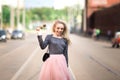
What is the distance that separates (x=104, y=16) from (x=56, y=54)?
243 feet

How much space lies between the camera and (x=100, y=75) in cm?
1683

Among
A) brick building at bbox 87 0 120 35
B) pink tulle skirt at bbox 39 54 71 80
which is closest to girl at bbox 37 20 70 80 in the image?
pink tulle skirt at bbox 39 54 71 80

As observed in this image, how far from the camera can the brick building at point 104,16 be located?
71.1 m

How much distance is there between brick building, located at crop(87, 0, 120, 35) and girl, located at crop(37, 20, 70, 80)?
2321 inches

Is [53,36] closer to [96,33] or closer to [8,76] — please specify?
[8,76]

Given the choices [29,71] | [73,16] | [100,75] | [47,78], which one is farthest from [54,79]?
[73,16]

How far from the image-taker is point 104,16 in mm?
82688

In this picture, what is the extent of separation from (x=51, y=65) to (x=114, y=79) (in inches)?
270

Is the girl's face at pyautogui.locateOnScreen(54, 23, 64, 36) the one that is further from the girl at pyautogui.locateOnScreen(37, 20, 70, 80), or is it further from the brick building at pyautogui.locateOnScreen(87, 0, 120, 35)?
the brick building at pyautogui.locateOnScreen(87, 0, 120, 35)

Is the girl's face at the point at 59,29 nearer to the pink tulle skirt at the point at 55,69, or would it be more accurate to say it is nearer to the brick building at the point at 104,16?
the pink tulle skirt at the point at 55,69

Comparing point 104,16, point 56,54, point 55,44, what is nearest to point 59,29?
point 55,44

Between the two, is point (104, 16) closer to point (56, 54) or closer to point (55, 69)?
point (56, 54)

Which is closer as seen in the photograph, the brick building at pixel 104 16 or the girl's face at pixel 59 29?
the girl's face at pixel 59 29

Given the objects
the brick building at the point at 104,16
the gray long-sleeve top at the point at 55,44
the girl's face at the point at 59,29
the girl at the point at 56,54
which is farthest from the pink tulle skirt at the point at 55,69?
the brick building at the point at 104,16
